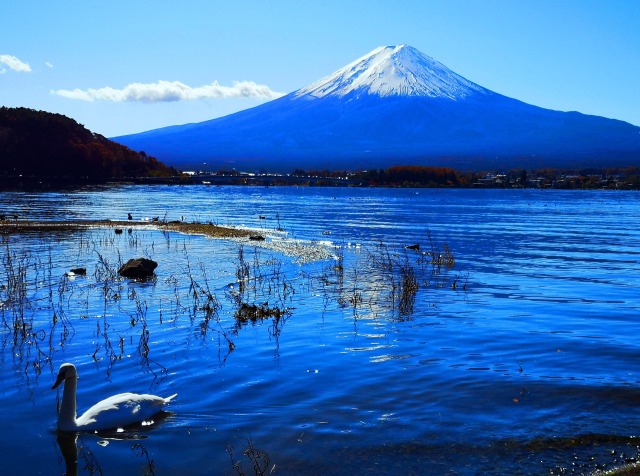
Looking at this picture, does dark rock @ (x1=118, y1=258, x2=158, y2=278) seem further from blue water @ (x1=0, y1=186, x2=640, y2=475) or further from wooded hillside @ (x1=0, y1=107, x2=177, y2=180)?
wooded hillside @ (x1=0, y1=107, x2=177, y2=180)

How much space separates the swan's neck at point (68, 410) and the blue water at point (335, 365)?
250 millimetres

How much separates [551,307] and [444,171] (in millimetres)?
131126

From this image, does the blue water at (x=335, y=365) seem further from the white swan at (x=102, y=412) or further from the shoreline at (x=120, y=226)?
the shoreline at (x=120, y=226)

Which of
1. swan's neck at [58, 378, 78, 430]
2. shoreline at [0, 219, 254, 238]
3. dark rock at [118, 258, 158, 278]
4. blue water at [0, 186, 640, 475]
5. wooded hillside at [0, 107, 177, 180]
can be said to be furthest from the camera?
wooded hillside at [0, 107, 177, 180]

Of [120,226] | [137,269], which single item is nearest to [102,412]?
[137,269]

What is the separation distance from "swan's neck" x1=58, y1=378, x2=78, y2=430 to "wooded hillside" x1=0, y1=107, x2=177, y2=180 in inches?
4427

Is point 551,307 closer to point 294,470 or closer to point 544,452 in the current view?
point 544,452

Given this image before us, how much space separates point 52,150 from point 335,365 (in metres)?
115

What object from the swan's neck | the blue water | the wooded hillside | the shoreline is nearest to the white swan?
the swan's neck

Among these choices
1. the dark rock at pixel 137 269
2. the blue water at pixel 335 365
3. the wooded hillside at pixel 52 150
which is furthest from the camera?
the wooded hillside at pixel 52 150

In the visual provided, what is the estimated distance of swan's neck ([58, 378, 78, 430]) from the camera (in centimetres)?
945

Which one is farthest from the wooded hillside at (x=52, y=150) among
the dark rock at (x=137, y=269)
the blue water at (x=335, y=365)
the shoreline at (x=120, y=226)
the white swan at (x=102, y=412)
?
the white swan at (x=102, y=412)

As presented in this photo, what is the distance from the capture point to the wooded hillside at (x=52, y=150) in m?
115

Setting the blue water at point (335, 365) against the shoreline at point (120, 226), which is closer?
the blue water at point (335, 365)
